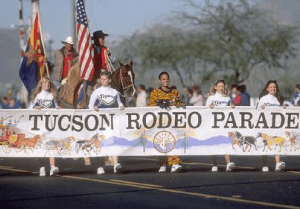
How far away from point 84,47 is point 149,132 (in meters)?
3.71

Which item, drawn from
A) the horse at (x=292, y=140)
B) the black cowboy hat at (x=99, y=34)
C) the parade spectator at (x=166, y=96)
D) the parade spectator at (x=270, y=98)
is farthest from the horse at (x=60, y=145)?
the black cowboy hat at (x=99, y=34)

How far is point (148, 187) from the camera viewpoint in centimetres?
1521

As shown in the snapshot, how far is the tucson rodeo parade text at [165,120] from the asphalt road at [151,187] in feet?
2.65

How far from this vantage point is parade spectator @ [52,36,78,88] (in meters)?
22.8

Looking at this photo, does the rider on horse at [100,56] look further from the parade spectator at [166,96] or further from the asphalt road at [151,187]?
the parade spectator at [166,96]

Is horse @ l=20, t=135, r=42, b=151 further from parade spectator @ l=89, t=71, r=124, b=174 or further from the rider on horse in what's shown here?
the rider on horse

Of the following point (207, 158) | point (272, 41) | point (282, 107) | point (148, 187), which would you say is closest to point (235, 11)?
point (272, 41)

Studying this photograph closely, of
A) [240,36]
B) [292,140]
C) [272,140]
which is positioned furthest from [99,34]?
[240,36]

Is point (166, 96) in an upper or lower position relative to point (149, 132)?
upper

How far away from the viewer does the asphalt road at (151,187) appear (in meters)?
13.1

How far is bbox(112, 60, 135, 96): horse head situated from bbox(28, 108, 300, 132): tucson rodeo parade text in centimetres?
220

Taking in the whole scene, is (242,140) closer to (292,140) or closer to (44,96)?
(292,140)

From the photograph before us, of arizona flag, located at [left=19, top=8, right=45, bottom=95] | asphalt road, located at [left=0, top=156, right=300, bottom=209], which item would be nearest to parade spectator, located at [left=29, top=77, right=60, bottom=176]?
asphalt road, located at [left=0, top=156, right=300, bottom=209]

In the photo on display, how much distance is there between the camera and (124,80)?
20422 mm
